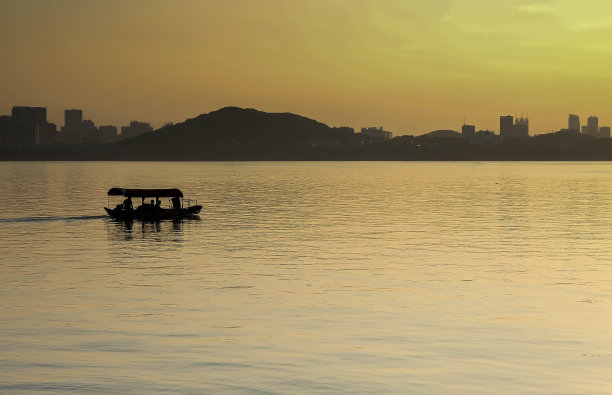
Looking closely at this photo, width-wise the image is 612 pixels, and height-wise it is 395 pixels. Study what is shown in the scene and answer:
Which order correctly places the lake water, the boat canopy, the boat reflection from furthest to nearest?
the boat canopy, the boat reflection, the lake water

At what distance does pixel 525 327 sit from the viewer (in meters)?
33.2

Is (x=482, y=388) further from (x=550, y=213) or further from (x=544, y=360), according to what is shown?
(x=550, y=213)

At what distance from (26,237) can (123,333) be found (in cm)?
4486

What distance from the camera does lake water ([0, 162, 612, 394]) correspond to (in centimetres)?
2548

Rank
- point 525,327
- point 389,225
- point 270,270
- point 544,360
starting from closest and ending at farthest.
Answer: point 544,360 → point 525,327 → point 270,270 → point 389,225

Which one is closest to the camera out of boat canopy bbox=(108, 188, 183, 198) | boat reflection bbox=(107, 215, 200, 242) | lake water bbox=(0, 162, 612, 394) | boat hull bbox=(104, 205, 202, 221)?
lake water bbox=(0, 162, 612, 394)

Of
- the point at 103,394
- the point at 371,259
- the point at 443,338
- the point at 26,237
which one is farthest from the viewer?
the point at 26,237

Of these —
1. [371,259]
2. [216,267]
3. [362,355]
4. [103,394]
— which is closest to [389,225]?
[371,259]

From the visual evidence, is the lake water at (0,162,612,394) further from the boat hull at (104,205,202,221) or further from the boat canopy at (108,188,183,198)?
the boat canopy at (108,188,183,198)

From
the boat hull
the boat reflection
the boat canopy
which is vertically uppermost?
the boat canopy

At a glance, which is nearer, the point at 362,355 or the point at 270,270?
the point at 362,355

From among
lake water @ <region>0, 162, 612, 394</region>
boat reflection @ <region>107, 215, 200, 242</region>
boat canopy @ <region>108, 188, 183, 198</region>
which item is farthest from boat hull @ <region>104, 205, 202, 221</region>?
lake water @ <region>0, 162, 612, 394</region>

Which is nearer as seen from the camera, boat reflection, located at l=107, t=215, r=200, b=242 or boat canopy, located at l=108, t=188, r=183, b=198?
boat reflection, located at l=107, t=215, r=200, b=242

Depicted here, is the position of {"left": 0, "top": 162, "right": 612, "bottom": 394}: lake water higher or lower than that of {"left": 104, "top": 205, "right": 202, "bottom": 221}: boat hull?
lower
